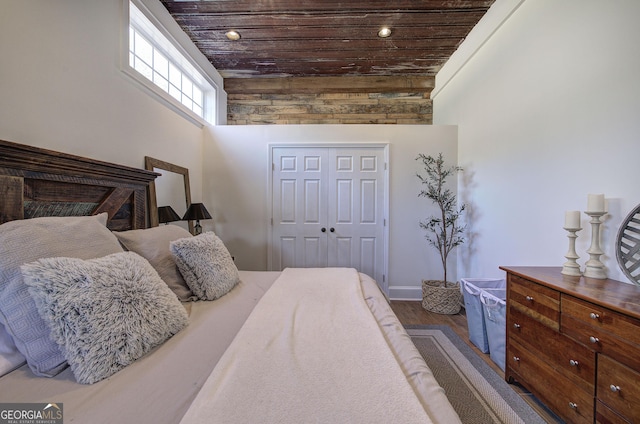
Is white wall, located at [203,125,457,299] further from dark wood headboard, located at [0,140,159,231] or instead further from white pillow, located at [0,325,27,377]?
white pillow, located at [0,325,27,377]

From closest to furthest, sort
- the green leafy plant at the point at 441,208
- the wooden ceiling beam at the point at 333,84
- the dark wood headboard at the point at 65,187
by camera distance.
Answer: the dark wood headboard at the point at 65,187
the green leafy plant at the point at 441,208
the wooden ceiling beam at the point at 333,84

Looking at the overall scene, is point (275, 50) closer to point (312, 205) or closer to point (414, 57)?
point (414, 57)

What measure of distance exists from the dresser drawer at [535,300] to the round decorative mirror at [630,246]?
0.35 m

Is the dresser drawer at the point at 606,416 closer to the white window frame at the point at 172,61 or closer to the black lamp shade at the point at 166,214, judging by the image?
the black lamp shade at the point at 166,214

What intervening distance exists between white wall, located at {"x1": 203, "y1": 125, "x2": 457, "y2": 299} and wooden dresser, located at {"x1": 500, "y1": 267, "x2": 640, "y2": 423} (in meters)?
1.53

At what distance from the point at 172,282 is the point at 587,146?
8.70 feet

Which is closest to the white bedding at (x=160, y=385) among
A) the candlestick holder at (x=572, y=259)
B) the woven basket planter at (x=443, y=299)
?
the candlestick holder at (x=572, y=259)

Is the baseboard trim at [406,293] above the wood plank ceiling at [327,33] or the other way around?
the other way around

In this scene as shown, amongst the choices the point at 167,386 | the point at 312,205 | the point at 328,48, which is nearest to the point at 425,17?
the point at 328,48

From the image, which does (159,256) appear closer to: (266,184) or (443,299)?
(266,184)

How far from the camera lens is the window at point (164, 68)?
213cm

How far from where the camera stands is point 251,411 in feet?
1.97

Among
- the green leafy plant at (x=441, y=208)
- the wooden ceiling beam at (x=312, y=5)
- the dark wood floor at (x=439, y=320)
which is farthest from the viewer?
the green leafy plant at (x=441, y=208)

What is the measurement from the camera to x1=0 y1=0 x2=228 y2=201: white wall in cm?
124
